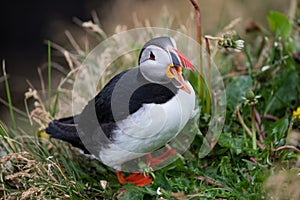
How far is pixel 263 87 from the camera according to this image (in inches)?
135

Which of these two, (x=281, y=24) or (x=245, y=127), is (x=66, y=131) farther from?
(x=281, y=24)

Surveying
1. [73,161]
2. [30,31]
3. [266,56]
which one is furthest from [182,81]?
[30,31]

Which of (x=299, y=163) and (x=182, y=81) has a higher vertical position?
(x=182, y=81)

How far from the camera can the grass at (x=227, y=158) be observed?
8.29 ft

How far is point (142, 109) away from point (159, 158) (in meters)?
0.53

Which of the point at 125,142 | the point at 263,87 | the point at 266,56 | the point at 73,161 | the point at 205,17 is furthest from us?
the point at 205,17

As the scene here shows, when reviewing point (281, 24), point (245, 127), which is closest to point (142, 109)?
point (245, 127)

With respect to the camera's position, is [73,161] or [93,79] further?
[93,79]

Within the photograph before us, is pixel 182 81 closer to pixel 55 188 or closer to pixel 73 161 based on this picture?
pixel 55 188

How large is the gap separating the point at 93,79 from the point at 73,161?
82cm

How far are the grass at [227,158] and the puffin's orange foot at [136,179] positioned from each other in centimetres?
6

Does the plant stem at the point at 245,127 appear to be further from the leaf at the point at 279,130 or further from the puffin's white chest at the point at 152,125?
the puffin's white chest at the point at 152,125

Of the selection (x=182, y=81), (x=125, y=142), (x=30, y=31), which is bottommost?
(x=30, y=31)

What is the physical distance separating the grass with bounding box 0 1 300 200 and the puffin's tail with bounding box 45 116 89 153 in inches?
4.6
